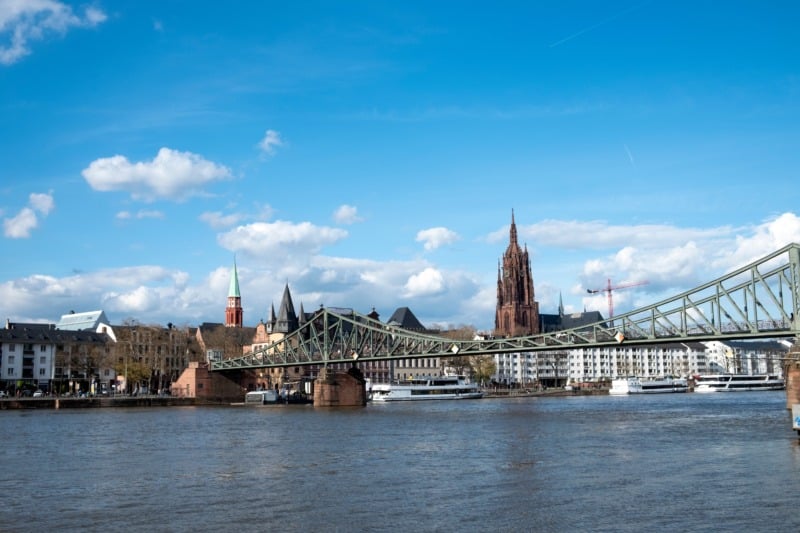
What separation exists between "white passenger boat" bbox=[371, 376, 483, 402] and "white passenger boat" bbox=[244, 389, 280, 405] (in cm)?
1626

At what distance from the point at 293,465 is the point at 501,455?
11092mm

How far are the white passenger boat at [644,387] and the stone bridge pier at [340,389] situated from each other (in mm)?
74333

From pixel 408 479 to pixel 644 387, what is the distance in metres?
153

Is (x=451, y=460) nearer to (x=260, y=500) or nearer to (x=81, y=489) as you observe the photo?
(x=260, y=500)

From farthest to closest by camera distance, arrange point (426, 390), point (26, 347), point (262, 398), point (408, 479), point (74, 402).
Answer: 1. point (426, 390)
2. point (26, 347)
3. point (262, 398)
4. point (74, 402)
5. point (408, 479)

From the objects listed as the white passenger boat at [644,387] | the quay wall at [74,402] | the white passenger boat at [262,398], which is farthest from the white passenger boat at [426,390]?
the white passenger boat at [644,387]

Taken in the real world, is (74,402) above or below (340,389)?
below

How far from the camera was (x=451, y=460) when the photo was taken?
153 feet

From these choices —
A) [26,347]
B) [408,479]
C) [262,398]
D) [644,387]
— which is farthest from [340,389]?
[644,387]

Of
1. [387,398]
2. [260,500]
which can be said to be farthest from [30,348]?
[260,500]

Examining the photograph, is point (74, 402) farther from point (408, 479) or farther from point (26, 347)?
point (408, 479)

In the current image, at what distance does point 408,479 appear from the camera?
39.3 meters

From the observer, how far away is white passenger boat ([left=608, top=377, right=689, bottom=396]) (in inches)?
7106

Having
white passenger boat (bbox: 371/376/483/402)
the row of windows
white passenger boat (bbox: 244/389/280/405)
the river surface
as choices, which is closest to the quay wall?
white passenger boat (bbox: 244/389/280/405)
